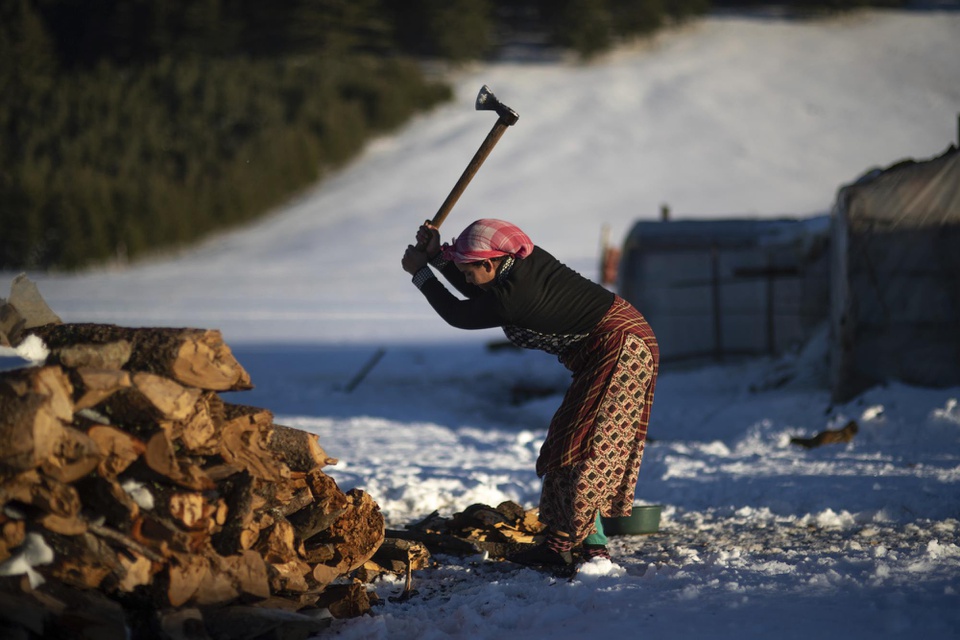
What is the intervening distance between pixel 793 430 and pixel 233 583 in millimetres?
5516

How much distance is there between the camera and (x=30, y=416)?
9.22 feet

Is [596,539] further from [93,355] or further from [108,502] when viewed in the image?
[93,355]

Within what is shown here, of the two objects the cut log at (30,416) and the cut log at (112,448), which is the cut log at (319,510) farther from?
the cut log at (30,416)

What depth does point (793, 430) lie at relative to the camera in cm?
756

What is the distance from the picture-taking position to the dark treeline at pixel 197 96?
28.1 metres

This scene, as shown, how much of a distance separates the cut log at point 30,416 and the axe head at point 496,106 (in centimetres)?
207

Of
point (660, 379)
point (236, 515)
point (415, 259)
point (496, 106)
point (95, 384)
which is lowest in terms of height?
point (660, 379)

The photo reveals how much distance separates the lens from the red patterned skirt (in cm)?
372

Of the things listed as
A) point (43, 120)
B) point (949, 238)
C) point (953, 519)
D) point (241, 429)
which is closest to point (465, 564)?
point (241, 429)

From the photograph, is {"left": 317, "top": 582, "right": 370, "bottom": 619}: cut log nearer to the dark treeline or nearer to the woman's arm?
the woman's arm

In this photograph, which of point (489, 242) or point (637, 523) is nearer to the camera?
point (489, 242)

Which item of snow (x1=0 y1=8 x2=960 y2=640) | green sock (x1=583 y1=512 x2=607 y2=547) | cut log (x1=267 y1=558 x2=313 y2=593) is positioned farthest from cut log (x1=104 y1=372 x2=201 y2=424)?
green sock (x1=583 y1=512 x2=607 y2=547)

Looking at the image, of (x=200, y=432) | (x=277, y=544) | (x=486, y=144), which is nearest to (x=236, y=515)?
(x=277, y=544)

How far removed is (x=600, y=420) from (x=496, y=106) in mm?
1473
